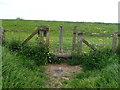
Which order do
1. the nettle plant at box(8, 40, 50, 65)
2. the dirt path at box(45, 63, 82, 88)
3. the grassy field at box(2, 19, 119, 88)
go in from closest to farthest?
1. the grassy field at box(2, 19, 119, 88)
2. the dirt path at box(45, 63, 82, 88)
3. the nettle plant at box(8, 40, 50, 65)

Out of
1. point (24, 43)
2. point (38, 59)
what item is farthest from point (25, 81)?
point (24, 43)

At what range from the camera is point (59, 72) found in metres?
7.58

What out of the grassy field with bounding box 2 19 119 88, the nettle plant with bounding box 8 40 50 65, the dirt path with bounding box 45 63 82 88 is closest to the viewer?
the grassy field with bounding box 2 19 119 88

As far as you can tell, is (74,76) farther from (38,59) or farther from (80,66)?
(38,59)

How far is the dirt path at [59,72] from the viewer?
20.6 ft

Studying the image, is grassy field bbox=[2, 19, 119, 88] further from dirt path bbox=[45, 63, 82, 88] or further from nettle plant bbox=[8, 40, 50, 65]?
dirt path bbox=[45, 63, 82, 88]

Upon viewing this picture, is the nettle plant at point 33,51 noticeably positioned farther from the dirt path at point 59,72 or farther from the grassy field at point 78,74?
the dirt path at point 59,72

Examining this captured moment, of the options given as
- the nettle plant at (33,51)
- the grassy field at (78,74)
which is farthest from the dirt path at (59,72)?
the nettle plant at (33,51)

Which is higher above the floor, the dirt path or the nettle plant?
the nettle plant

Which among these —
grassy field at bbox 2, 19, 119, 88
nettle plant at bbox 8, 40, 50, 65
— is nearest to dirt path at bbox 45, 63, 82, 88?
grassy field at bbox 2, 19, 119, 88

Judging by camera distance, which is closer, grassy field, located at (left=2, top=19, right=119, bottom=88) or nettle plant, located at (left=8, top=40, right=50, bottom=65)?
grassy field, located at (left=2, top=19, right=119, bottom=88)

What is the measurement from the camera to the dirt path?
6.29 metres

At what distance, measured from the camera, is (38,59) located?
8.21 meters

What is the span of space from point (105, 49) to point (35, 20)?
81.2 ft
